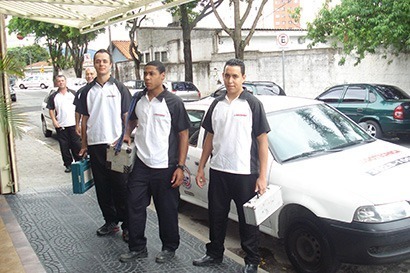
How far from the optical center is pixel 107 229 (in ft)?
16.3

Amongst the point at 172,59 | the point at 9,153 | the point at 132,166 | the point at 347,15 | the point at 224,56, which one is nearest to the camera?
the point at 132,166

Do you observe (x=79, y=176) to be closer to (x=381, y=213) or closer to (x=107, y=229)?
(x=107, y=229)

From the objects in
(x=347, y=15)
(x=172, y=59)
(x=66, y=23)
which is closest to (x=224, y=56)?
(x=172, y=59)

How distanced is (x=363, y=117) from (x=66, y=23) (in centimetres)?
704

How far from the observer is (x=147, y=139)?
411cm

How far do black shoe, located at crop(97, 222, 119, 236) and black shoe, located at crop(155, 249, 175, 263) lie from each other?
89 centimetres

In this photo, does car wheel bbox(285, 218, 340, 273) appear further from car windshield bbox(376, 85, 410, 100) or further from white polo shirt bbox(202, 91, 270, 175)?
car windshield bbox(376, 85, 410, 100)

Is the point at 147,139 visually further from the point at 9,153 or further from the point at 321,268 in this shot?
the point at 9,153

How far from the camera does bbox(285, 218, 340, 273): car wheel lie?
3.85m

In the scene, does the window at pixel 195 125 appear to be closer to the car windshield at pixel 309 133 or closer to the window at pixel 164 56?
the car windshield at pixel 309 133

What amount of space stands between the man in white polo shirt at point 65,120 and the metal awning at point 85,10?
5.44 ft

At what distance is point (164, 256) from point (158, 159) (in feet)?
3.06

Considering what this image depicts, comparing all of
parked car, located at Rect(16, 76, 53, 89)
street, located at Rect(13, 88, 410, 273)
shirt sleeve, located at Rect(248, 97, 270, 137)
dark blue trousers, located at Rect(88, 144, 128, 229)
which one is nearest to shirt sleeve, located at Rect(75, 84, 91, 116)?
dark blue trousers, located at Rect(88, 144, 128, 229)

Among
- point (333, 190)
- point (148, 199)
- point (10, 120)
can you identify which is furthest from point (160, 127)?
point (333, 190)
